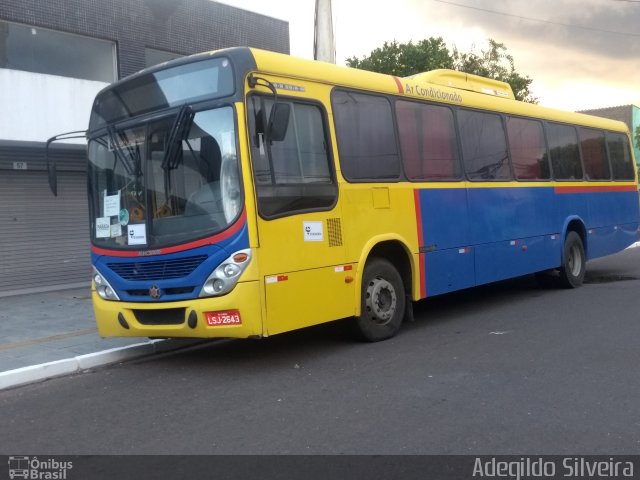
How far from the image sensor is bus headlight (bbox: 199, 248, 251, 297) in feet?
21.9

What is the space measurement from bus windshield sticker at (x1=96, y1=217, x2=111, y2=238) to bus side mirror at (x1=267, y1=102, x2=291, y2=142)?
2.15 meters

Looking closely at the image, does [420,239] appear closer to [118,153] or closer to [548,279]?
[118,153]

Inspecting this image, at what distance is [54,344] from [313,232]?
12.0ft

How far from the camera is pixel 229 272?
6715mm

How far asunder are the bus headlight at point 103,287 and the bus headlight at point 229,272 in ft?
4.57

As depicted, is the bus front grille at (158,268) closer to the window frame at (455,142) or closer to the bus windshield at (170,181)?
the bus windshield at (170,181)

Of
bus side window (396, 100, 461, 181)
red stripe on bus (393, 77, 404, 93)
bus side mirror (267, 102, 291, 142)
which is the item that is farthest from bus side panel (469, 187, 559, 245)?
bus side mirror (267, 102, 291, 142)

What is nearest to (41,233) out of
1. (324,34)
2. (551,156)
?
(324,34)

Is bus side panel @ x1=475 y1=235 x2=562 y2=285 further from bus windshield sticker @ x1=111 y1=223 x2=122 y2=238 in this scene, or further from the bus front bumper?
bus windshield sticker @ x1=111 y1=223 x2=122 y2=238
